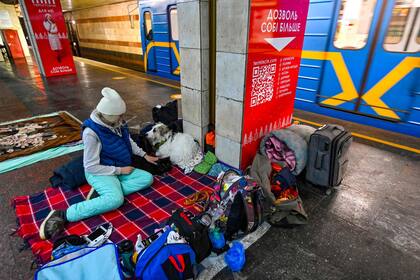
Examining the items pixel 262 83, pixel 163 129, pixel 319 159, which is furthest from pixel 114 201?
pixel 319 159

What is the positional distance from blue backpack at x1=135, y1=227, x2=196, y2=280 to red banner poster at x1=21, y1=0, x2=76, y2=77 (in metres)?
10.9

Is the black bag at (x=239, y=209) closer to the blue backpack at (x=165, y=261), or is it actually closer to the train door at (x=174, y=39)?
the blue backpack at (x=165, y=261)

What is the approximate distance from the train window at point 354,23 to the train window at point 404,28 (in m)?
0.38

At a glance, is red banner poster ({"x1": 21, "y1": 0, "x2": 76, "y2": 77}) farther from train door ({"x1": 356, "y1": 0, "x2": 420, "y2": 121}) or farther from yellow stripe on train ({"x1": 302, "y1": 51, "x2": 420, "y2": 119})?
train door ({"x1": 356, "y1": 0, "x2": 420, "y2": 121})

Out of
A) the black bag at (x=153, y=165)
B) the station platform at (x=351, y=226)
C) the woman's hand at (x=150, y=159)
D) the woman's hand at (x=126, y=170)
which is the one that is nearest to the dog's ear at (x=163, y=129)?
the black bag at (x=153, y=165)

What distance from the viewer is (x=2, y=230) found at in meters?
2.48

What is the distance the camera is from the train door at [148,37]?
966cm

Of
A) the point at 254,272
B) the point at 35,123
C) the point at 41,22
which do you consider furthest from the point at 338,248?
the point at 41,22

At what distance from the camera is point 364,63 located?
4785 mm

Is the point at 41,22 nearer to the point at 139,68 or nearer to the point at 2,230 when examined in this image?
the point at 139,68

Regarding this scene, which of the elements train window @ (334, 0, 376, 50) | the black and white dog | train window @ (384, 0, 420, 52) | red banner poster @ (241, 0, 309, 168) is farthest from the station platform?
train window @ (334, 0, 376, 50)

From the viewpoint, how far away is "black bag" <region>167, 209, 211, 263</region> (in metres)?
2.09

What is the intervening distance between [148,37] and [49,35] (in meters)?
3.94

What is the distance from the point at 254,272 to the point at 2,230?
2.54 meters
